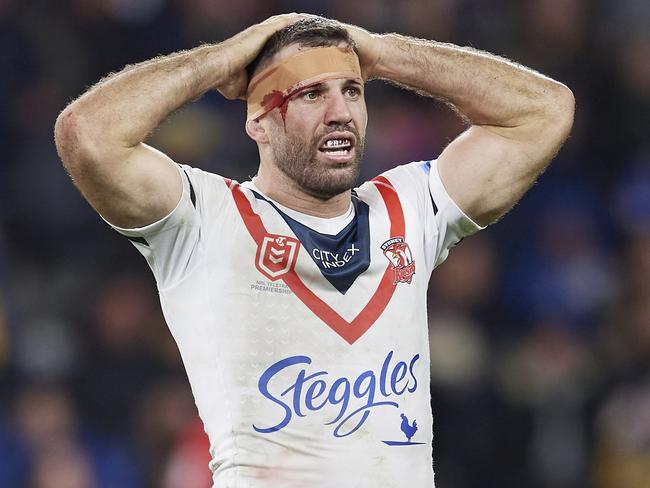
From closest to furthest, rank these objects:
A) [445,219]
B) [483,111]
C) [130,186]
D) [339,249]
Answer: [130,186]
[339,249]
[445,219]
[483,111]

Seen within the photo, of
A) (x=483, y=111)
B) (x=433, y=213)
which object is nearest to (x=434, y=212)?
(x=433, y=213)

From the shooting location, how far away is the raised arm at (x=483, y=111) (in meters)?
4.83

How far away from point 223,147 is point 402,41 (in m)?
4.61

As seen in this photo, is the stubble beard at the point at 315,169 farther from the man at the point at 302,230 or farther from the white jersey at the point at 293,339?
the white jersey at the point at 293,339

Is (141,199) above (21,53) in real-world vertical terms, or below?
below

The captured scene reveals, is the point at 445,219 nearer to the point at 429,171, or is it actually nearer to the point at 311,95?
the point at 429,171

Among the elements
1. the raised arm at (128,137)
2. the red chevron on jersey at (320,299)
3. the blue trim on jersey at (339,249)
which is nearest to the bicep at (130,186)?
the raised arm at (128,137)

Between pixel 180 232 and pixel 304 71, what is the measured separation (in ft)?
2.40

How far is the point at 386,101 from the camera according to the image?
31.8 ft

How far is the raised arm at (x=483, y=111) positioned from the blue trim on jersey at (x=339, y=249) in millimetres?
421

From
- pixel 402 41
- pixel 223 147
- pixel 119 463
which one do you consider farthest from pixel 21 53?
pixel 402 41

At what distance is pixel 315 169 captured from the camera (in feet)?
15.2

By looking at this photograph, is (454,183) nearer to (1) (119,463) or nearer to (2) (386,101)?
(1) (119,463)

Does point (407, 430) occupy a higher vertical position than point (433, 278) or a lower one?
lower
